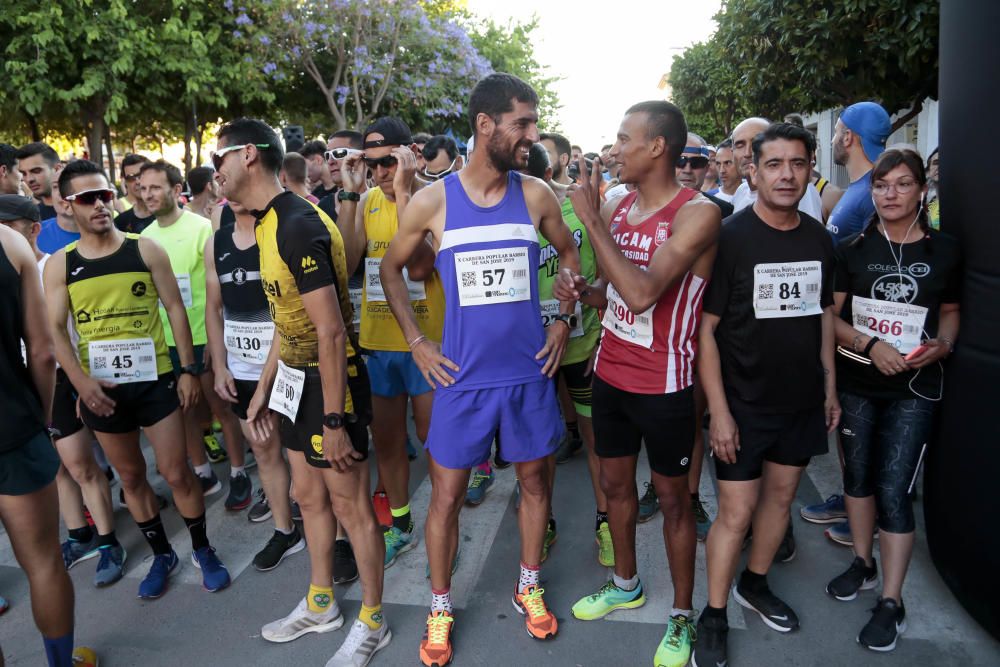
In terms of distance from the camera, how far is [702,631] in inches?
111

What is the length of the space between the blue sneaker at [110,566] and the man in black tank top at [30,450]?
3.05ft

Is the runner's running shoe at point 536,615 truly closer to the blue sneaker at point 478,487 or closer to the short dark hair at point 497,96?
the blue sneaker at point 478,487

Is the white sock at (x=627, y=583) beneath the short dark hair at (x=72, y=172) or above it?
beneath

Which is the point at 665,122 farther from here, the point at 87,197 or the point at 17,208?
the point at 17,208

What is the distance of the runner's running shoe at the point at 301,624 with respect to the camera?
3.05m

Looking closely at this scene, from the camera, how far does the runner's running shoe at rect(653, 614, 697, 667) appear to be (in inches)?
109

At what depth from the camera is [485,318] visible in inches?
108

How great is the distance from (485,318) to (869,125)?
268 cm

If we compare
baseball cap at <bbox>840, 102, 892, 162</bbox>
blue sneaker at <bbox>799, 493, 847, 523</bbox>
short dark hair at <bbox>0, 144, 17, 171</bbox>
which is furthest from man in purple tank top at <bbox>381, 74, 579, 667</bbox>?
short dark hair at <bbox>0, 144, 17, 171</bbox>

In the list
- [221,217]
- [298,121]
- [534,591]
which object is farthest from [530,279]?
[298,121]

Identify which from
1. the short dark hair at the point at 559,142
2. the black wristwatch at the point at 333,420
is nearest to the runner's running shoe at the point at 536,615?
the black wristwatch at the point at 333,420

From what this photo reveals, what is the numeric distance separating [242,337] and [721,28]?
30.2ft

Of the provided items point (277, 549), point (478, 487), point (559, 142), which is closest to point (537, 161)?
point (559, 142)

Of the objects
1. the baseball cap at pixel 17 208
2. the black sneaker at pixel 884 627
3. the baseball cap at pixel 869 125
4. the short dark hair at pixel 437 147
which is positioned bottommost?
the black sneaker at pixel 884 627
